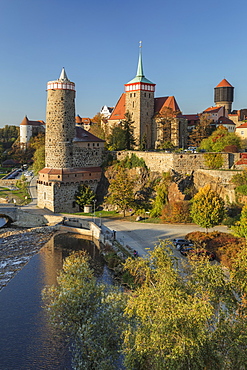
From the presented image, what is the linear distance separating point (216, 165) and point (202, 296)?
27514mm

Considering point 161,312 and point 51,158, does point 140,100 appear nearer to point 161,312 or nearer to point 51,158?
point 51,158

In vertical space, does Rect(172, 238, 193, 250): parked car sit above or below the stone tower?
below

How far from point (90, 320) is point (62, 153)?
1146 inches

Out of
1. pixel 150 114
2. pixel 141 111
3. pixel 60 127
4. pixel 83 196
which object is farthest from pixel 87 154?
pixel 150 114

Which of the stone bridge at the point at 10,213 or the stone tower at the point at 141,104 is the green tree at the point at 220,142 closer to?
the stone tower at the point at 141,104

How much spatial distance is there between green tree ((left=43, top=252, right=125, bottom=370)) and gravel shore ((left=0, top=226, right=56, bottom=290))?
9521 mm

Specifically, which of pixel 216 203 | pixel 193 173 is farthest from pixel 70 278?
pixel 193 173

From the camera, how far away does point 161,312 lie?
1006 centimetres

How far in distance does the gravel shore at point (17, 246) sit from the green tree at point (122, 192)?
7.36 m

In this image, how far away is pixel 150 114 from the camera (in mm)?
50906

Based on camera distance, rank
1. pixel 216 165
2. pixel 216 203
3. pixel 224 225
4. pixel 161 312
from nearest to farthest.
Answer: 1. pixel 161 312
2. pixel 216 203
3. pixel 224 225
4. pixel 216 165

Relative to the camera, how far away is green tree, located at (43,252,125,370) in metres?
12.2

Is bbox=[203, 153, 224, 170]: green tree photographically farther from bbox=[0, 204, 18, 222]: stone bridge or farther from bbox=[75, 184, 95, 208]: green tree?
bbox=[0, 204, 18, 222]: stone bridge

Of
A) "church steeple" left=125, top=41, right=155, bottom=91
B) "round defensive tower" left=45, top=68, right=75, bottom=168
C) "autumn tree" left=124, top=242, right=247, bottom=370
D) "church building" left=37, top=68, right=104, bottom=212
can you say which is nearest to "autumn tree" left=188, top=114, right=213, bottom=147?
"church steeple" left=125, top=41, right=155, bottom=91
